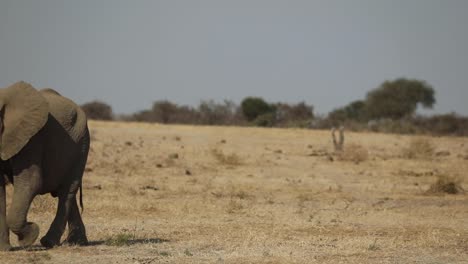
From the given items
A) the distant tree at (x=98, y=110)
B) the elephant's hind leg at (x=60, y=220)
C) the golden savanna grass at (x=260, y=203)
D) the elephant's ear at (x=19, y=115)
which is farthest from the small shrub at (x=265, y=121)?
the elephant's ear at (x=19, y=115)

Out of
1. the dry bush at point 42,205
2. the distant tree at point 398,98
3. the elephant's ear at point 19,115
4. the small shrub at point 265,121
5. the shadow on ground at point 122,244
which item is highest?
the distant tree at point 398,98

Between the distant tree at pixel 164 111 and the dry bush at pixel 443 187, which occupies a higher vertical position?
the distant tree at pixel 164 111

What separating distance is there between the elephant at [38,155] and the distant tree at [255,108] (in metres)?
47.4

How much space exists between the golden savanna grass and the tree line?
14.6 meters

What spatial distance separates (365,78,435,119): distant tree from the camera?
2452 inches

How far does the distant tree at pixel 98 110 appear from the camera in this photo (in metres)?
57.1

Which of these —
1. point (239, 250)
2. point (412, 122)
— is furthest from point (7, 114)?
point (412, 122)

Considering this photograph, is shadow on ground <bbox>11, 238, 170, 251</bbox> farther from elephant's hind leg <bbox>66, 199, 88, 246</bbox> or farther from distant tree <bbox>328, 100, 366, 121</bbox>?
distant tree <bbox>328, 100, 366, 121</bbox>

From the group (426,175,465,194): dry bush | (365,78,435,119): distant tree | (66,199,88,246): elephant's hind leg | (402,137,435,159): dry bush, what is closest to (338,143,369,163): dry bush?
(402,137,435,159): dry bush

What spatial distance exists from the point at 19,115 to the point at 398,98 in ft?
177

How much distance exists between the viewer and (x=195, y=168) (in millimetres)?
26703

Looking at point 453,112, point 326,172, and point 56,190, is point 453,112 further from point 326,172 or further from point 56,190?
point 56,190

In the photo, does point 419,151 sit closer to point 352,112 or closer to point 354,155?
point 354,155

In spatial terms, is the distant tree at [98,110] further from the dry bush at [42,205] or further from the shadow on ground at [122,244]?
the shadow on ground at [122,244]
